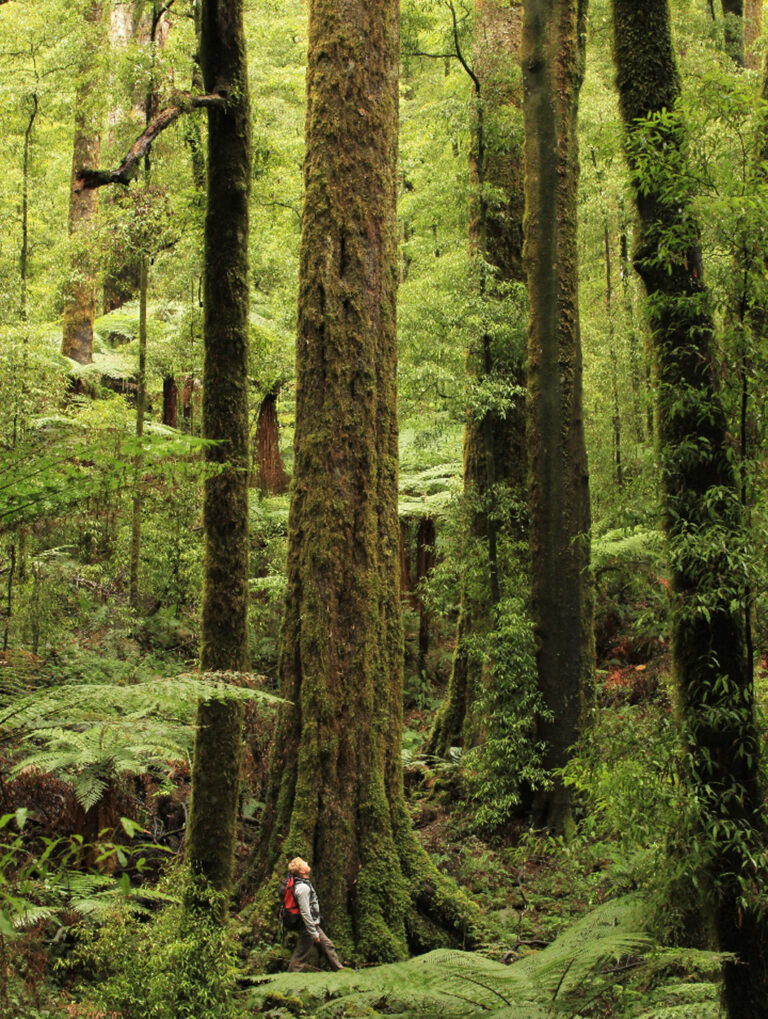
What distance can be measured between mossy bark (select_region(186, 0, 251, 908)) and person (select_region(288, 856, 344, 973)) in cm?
117

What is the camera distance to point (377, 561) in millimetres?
7570

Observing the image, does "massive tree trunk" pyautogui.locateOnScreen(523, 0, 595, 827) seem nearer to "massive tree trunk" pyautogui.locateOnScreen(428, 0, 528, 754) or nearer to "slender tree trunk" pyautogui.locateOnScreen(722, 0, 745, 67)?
"massive tree trunk" pyautogui.locateOnScreen(428, 0, 528, 754)

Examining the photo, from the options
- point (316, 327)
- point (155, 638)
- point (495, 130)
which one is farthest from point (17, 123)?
point (316, 327)

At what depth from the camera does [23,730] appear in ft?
11.7

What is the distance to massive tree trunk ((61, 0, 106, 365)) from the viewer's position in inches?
511

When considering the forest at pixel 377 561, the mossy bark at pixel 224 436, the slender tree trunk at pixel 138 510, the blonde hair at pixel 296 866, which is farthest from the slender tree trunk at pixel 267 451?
the mossy bark at pixel 224 436

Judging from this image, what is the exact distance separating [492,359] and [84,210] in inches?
386

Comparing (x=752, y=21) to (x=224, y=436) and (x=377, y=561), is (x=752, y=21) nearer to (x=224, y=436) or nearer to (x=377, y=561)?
(x=377, y=561)

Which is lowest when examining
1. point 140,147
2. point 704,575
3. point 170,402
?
point 704,575

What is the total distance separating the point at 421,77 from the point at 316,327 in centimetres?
2673

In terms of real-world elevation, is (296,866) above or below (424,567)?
below

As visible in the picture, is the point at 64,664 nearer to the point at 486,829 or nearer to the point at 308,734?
the point at 308,734

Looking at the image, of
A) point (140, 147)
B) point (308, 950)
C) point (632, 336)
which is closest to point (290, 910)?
point (308, 950)

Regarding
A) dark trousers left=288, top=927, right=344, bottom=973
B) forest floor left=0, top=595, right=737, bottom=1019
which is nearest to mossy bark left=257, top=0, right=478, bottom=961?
dark trousers left=288, top=927, right=344, bottom=973
